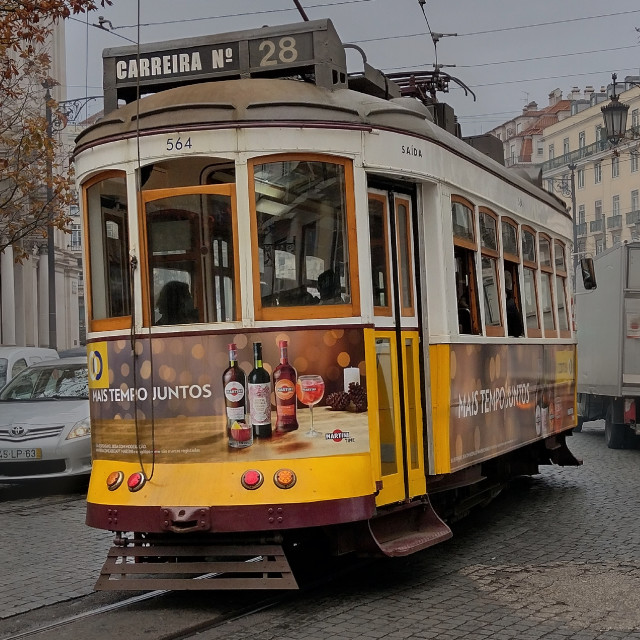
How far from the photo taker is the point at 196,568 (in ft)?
23.1

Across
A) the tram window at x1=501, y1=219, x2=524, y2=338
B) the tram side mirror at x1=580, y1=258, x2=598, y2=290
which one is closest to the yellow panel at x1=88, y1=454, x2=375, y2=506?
the tram window at x1=501, y1=219, x2=524, y2=338

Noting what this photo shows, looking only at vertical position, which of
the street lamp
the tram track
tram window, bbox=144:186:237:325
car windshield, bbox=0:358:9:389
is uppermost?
the street lamp

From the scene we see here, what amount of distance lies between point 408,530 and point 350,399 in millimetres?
1268

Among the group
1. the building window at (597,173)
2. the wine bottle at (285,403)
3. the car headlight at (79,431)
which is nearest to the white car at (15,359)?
the car headlight at (79,431)

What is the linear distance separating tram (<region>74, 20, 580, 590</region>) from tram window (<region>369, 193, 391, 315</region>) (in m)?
0.02

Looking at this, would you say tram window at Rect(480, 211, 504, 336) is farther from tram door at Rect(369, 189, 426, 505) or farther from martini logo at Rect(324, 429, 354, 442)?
martini logo at Rect(324, 429, 354, 442)

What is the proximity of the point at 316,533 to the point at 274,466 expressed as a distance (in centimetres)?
73

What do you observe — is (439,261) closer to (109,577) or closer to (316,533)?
(316,533)

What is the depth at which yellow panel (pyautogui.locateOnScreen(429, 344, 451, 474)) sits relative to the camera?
27.3 feet

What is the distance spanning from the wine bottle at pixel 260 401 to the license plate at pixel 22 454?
6397mm

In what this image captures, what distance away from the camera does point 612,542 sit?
960 cm

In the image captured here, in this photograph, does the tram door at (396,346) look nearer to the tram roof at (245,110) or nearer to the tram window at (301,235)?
the tram window at (301,235)

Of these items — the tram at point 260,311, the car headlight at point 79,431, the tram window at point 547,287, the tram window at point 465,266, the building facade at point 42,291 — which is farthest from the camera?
the building facade at point 42,291

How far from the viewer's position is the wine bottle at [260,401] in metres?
7.16
